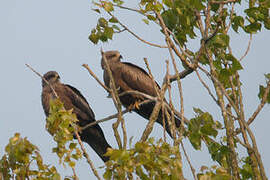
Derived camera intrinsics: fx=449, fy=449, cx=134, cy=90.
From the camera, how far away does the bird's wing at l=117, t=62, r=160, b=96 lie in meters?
8.65

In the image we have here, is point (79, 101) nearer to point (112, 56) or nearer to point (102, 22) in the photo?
point (112, 56)

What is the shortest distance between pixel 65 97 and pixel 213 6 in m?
4.18

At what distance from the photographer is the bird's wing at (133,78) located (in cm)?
865

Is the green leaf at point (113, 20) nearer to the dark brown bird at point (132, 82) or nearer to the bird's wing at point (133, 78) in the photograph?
the dark brown bird at point (132, 82)

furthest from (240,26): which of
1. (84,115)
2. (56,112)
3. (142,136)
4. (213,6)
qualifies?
(84,115)

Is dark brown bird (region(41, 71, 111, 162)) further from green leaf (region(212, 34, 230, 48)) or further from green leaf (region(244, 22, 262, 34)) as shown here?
green leaf (region(212, 34, 230, 48))

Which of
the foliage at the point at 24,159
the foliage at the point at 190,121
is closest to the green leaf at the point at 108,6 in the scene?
the foliage at the point at 190,121

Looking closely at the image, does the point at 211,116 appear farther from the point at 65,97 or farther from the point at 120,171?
the point at 65,97

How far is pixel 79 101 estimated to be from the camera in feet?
29.7

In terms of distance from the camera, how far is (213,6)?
5.93m

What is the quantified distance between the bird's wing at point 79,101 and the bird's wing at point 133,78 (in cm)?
98

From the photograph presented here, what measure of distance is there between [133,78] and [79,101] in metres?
1.24

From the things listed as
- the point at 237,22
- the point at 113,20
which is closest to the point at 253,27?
the point at 237,22

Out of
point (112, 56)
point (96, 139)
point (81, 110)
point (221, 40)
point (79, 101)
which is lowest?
point (221, 40)
